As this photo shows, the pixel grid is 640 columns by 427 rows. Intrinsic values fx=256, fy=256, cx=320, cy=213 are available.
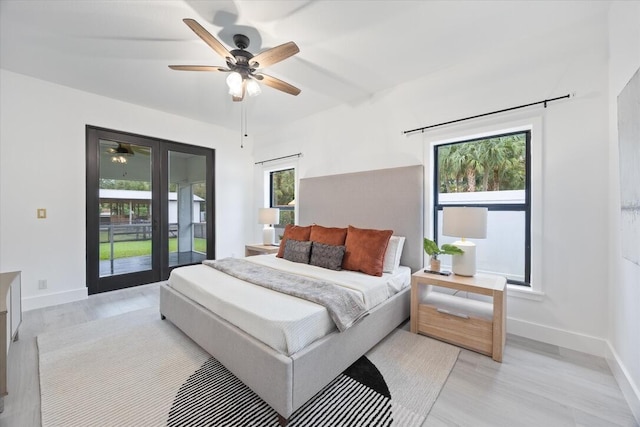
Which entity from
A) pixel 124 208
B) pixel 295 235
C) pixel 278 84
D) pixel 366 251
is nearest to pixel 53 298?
pixel 124 208

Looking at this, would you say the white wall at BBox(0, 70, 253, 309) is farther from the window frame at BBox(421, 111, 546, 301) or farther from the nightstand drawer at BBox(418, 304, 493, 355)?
the window frame at BBox(421, 111, 546, 301)

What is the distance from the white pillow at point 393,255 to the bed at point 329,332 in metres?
0.19

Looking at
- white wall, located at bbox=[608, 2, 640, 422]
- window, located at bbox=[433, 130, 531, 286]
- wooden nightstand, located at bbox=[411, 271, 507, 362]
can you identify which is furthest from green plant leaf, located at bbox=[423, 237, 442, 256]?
white wall, located at bbox=[608, 2, 640, 422]

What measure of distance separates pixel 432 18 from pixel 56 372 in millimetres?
3995

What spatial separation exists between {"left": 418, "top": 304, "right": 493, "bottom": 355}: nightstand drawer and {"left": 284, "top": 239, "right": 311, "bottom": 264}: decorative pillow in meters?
1.36

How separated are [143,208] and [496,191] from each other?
4.88m

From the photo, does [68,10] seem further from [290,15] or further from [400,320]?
[400,320]

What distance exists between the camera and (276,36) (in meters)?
2.34

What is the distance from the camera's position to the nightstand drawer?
6.94 ft

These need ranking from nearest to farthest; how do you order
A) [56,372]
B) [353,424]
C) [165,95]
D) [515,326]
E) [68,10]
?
1. [353,424]
2. [56,372]
3. [68,10]
4. [515,326]
5. [165,95]

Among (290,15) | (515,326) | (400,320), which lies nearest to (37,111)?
(290,15)

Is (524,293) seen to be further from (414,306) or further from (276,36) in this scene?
(276,36)

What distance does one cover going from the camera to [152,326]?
2.60 m

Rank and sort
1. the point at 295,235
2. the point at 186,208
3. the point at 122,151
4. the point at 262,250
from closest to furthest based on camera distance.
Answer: the point at 295,235 → the point at 122,151 → the point at 262,250 → the point at 186,208
